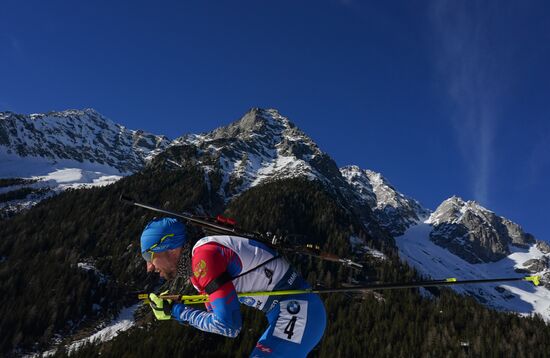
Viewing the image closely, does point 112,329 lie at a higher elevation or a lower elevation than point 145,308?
lower

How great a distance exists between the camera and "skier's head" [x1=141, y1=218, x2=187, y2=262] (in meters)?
7.32

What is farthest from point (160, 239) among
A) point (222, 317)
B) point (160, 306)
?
point (222, 317)

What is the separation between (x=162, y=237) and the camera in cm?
732

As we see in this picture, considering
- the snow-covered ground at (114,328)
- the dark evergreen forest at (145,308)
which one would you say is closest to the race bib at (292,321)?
the dark evergreen forest at (145,308)

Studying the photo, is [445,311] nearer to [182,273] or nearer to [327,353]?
[327,353]

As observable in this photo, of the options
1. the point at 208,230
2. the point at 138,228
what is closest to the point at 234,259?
the point at 208,230

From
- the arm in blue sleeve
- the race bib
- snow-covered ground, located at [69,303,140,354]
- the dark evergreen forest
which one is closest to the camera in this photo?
the arm in blue sleeve

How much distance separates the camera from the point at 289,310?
312 inches

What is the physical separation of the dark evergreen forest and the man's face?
290 ft

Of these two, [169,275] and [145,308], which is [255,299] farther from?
[145,308]

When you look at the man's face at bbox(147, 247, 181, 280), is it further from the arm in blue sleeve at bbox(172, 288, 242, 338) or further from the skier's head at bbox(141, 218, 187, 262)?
the arm in blue sleeve at bbox(172, 288, 242, 338)

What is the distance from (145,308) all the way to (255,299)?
131012 millimetres

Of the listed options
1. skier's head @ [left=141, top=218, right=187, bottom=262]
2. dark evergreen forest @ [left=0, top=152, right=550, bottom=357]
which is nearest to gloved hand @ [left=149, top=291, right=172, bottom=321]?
skier's head @ [left=141, top=218, right=187, bottom=262]

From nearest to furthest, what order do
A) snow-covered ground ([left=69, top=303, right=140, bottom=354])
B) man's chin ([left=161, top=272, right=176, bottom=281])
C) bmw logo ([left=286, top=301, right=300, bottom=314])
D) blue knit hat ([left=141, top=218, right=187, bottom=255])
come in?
blue knit hat ([left=141, top=218, right=187, bottom=255])
man's chin ([left=161, top=272, right=176, bottom=281])
bmw logo ([left=286, top=301, right=300, bottom=314])
snow-covered ground ([left=69, top=303, right=140, bottom=354])
